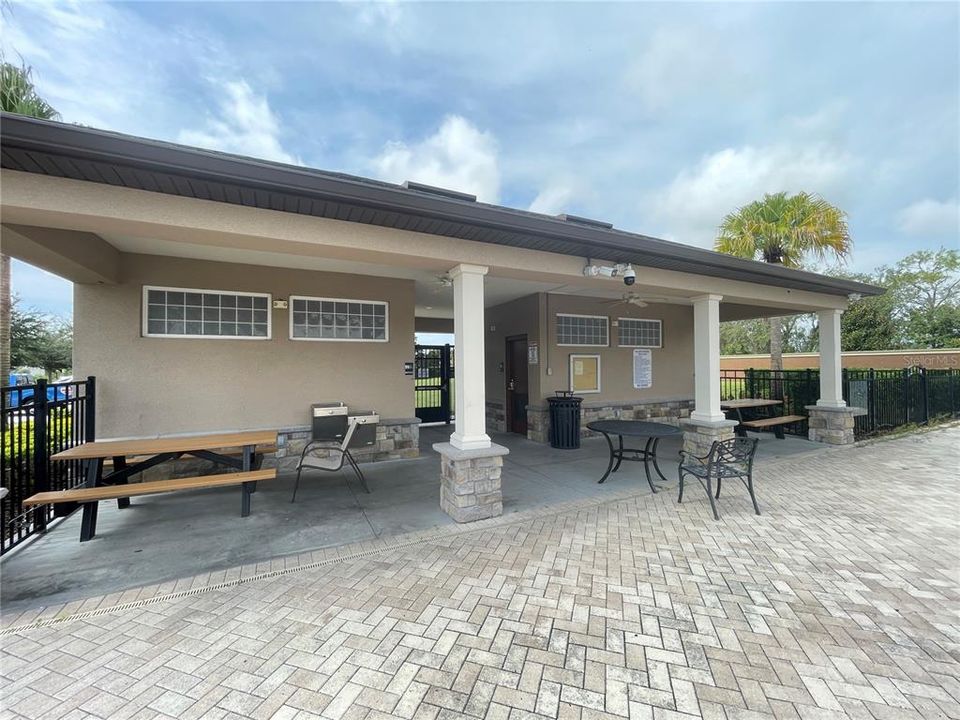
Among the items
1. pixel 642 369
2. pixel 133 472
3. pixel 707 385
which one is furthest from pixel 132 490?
pixel 642 369

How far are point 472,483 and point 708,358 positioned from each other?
4.58 m

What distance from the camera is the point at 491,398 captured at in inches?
372

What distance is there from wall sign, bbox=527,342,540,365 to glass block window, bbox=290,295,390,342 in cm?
298

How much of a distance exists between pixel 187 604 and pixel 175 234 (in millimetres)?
2678

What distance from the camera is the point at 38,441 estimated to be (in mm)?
3645

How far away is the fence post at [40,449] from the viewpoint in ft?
11.7

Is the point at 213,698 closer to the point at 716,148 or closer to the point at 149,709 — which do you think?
the point at 149,709

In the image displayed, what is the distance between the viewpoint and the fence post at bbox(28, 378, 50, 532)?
3.56 m

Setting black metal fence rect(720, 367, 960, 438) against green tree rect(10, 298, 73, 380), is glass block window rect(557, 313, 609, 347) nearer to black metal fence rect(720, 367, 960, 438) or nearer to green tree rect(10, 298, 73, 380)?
black metal fence rect(720, 367, 960, 438)

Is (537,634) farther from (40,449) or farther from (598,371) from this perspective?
(598,371)

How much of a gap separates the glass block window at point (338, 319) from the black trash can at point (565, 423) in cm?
339

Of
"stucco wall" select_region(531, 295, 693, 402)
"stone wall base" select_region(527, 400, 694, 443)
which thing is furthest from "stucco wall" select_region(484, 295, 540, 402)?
"stone wall base" select_region(527, 400, 694, 443)

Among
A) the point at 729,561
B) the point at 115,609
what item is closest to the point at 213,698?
the point at 115,609

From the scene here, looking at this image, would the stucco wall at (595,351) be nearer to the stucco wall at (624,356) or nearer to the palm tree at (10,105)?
the stucco wall at (624,356)
